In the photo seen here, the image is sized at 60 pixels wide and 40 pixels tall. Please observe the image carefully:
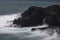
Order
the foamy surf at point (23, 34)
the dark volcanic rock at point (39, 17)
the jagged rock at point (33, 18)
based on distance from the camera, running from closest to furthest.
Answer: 1. the foamy surf at point (23, 34)
2. the dark volcanic rock at point (39, 17)
3. the jagged rock at point (33, 18)

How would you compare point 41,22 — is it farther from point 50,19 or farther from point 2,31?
point 2,31

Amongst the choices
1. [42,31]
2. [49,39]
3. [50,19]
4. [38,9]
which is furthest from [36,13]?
[49,39]

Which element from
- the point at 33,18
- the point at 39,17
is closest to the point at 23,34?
the point at 33,18

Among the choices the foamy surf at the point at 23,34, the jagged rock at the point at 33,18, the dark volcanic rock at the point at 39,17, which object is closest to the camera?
the foamy surf at the point at 23,34

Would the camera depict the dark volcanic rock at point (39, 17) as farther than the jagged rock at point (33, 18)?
No

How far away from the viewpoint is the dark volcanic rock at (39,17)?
182 ft

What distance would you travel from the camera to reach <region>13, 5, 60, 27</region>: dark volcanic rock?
182 feet

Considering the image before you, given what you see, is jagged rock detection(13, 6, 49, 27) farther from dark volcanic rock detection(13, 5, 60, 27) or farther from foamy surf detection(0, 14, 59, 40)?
foamy surf detection(0, 14, 59, 40)

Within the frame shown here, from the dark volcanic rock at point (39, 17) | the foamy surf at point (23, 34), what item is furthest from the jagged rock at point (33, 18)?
the foamy surf at point (23, 34)

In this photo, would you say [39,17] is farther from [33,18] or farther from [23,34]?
[23,34]

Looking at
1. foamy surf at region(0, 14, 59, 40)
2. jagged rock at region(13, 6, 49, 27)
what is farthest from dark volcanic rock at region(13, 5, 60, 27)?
foamy surf at region(0, 14, 59, 40)

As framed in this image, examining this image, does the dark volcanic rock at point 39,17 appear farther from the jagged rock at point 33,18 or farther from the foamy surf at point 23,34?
the foamy surf at point 23,34

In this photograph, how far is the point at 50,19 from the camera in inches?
2195

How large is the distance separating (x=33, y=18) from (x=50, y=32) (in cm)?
1060
